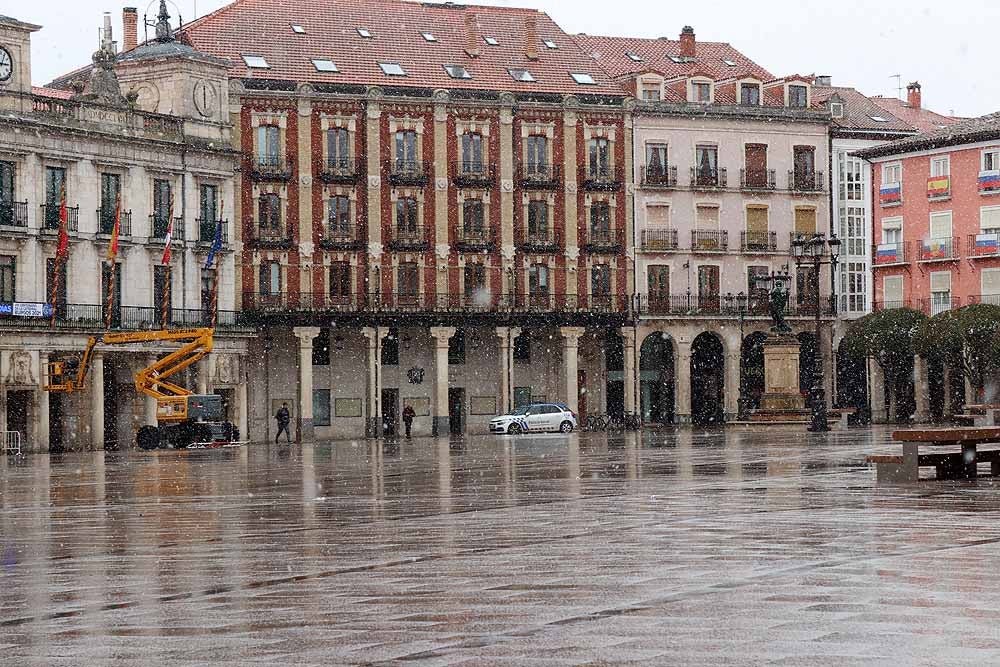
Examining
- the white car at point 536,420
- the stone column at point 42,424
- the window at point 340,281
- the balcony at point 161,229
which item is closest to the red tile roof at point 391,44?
the balcony at point 161,229

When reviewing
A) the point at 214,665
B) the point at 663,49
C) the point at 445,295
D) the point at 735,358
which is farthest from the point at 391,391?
the point at 214,665

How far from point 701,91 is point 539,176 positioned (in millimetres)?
9409

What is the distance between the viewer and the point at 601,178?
7744 cm

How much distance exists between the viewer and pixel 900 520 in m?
15.7

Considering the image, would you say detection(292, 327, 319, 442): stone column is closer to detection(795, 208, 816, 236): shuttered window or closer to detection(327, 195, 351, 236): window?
detection(327, 195, 351, 236): window

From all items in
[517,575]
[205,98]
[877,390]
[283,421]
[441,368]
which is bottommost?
[517,575]

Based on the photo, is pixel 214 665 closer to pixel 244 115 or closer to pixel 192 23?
pixel 244 115

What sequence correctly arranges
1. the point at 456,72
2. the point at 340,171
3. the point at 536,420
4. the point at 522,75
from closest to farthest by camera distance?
the point at 536,420 → the point at 340,171 → the point at 456,72 → the point at 522,75

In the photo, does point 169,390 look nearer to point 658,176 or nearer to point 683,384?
point 683,384

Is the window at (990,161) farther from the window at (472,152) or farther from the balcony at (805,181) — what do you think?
the window at (472,152)

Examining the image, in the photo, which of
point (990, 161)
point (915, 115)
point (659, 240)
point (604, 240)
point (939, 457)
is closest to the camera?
point (939, 457)

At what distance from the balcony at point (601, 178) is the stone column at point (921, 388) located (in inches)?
576

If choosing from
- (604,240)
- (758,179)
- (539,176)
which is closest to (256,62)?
(539,176)

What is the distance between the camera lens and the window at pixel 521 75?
7669 centimetres
